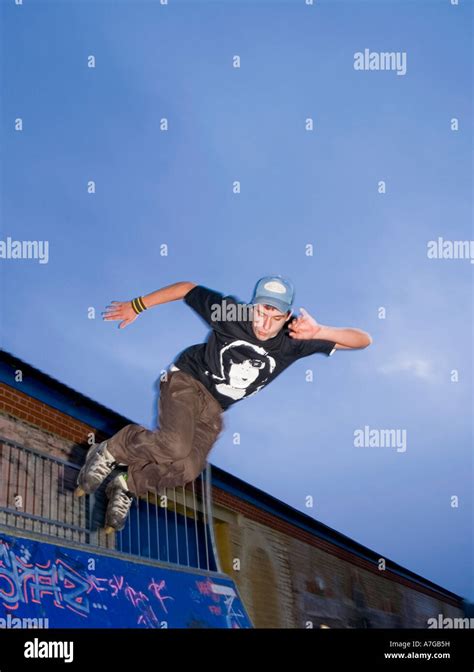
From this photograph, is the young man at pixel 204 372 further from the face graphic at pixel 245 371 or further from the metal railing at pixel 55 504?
the metal railing at pixel 55 504

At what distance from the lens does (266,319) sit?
18.4ft

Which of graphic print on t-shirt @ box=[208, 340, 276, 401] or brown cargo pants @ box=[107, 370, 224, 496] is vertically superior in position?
graphic print on t-shirt @ box=[208, 340, 276, 401]

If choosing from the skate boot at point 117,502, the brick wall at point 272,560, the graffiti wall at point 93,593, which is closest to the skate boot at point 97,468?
the skate boot at point 117,502

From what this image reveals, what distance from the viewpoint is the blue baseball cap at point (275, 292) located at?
5.55 metres

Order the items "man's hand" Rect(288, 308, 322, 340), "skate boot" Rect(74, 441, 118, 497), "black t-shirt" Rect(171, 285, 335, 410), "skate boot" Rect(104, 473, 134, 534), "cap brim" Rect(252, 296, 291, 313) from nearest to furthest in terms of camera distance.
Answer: "man's hand" Rect(288, 308, 322, 340), "cap brim" Rect(252, 296, 291, 313), "black t-shirt" Rect(171, 285, 335, 410), "skate boot" Rect(74, 441, 118, 497), "skate boot" Rect(104, 473, 134, 534)

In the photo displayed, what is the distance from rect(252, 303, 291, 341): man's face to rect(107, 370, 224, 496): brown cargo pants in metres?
0.81

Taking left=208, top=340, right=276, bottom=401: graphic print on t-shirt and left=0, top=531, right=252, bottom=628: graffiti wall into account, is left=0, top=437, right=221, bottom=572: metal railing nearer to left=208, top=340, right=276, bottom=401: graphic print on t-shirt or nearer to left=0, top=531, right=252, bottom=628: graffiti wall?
left=0, top=531, right=252, bottom=628: graffiti wall

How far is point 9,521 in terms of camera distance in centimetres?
721

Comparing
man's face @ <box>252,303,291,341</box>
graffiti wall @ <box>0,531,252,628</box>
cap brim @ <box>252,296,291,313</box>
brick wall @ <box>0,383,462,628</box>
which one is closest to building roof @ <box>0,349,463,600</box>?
brick wall @ <box>0,383,462,628</box>

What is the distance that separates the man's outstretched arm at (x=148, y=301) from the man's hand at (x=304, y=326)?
4.09 feet

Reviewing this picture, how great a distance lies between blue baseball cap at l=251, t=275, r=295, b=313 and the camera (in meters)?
5.55

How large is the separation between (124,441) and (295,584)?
11.4m

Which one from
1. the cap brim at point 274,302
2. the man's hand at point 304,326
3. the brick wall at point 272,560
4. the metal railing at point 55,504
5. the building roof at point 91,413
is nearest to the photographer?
the man's hand at point 304,326
